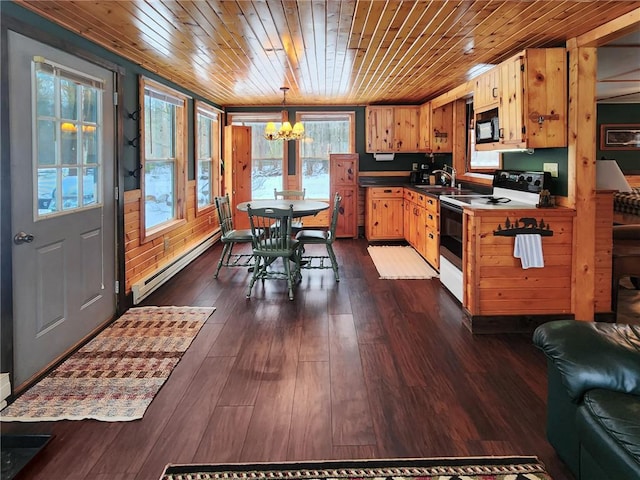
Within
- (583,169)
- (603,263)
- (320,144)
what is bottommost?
(603,263)

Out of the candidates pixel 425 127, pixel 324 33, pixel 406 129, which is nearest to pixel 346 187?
pixel 406 129

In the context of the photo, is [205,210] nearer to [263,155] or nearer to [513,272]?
[263,155]

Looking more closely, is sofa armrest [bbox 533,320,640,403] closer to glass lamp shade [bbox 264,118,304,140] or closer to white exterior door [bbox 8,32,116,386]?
white exterior door [bbox 8,32,116,386]

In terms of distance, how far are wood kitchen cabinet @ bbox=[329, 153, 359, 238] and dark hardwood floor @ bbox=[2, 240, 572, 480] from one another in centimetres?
378

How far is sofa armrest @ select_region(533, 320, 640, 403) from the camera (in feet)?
5.97

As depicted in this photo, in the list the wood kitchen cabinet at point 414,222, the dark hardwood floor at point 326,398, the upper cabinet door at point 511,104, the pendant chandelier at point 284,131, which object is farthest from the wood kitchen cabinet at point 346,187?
the upper cabinet door at point 511,104

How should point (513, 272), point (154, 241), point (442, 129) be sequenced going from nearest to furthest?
1. point (513, 272)
2. point (154, 241)
3. point (442, 129)

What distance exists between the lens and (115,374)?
304cm

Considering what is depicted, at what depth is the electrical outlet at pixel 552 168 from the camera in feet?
13.2

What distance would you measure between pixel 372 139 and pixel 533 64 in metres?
4.41

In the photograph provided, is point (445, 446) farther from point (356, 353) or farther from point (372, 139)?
point (372, 139)

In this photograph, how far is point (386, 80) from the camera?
5.85 meters

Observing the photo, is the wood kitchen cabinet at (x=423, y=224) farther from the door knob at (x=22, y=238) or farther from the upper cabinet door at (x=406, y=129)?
the door knob at (x=22, y=238)

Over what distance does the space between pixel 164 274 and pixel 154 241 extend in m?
0.38
